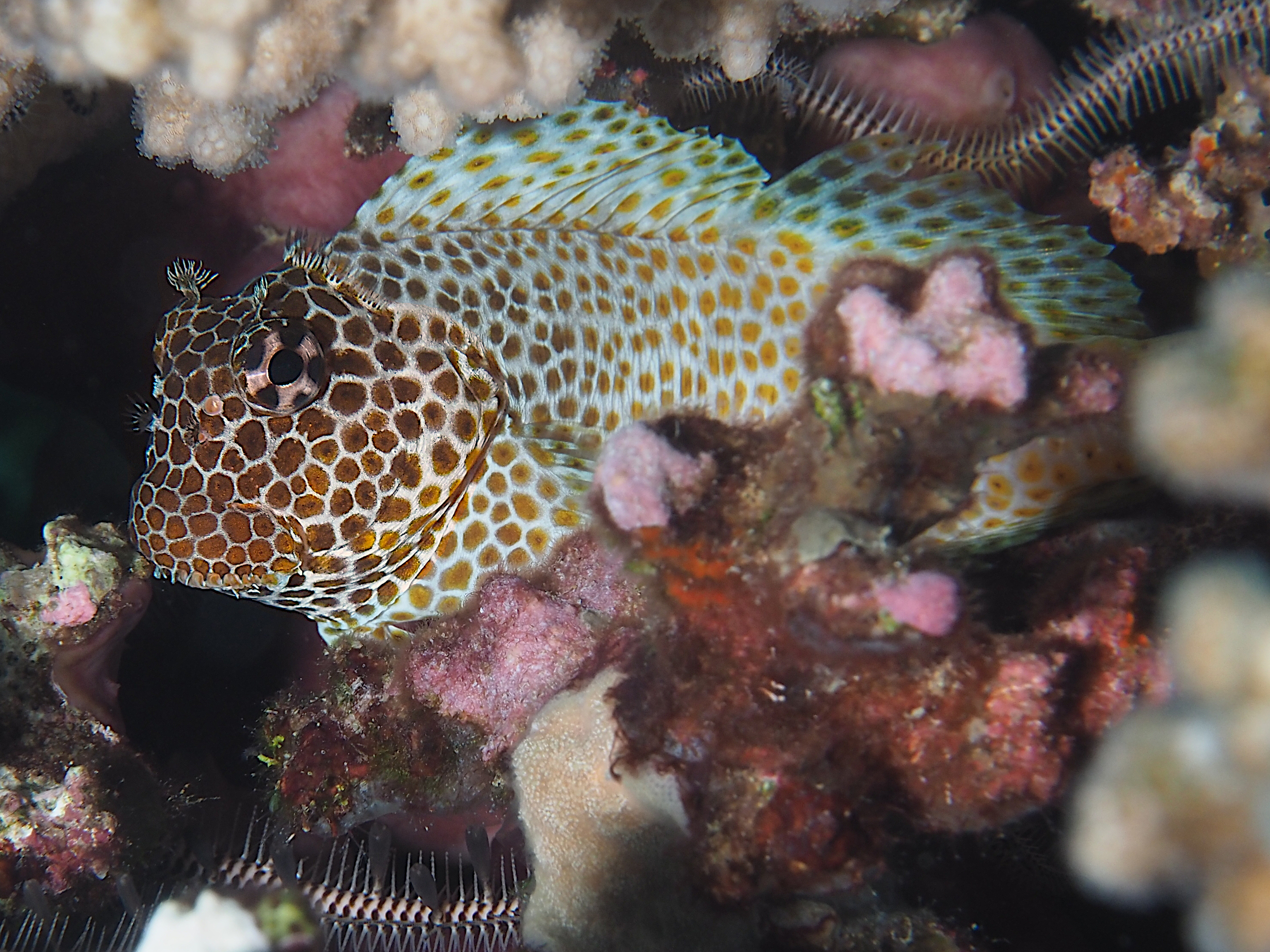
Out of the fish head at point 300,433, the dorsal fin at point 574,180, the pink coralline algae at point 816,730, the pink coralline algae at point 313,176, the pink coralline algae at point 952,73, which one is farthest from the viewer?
the pink coralline algae at point 313,176

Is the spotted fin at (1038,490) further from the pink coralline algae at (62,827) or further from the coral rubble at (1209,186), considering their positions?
the pink coralline algae at (62,827)

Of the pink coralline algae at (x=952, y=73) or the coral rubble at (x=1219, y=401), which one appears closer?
the coral rubble at (x=1219, y=401)

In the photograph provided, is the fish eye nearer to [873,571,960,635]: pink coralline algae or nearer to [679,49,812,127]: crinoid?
[679,49,812,127]: crinoid

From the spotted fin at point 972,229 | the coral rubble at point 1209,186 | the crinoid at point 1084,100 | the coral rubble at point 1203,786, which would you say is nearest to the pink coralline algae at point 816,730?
the coral rubble at point 1203,786

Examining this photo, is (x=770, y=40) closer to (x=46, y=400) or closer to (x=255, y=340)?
(x=255, y=340)

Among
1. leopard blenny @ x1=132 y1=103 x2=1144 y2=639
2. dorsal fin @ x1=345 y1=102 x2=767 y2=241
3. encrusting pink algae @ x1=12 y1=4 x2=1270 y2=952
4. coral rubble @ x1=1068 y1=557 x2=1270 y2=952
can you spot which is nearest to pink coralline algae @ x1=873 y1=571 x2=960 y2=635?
encrusting pink algae @ x1=12 y1=4 x2=1270 y2=952

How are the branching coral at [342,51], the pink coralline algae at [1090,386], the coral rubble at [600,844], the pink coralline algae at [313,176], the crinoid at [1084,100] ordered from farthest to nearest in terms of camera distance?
the pink coralline algae at [313,176] < the crinoid at [1084,100] < the branching coral at [342,51] < the coral rubble at [600,844] < the pink coralline algae at [1090,386]

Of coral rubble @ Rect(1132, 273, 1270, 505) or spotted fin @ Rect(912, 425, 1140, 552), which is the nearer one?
coral rubble @ Rect(1132, 273, 1270, 505)

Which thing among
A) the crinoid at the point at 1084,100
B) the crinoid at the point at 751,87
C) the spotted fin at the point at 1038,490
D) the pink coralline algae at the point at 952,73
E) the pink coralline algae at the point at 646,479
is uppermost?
the crinoid at the point at 751,87
